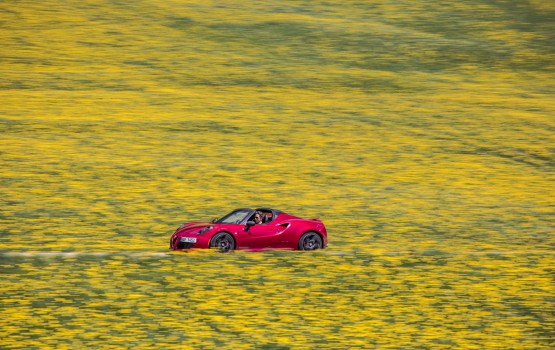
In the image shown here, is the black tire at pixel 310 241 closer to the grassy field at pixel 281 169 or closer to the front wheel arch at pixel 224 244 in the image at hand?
the grassy field at pixel 281 169

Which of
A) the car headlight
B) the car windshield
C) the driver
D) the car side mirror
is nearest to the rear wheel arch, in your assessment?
the driver

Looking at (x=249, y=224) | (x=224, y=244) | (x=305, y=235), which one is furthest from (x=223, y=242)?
(x=305, y=235)

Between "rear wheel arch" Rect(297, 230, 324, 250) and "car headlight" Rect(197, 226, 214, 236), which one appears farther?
"rear wheel arch" Rect(297, 230, 324, 250)

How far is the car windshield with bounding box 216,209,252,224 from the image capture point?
18.2 m

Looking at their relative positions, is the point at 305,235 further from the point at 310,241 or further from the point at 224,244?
the point at 224,244

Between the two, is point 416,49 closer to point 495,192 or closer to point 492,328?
point 495,192

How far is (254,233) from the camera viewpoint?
1803cm

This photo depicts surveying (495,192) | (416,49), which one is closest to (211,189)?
(495,192)

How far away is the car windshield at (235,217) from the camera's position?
716 inches

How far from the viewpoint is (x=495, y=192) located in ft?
83.3

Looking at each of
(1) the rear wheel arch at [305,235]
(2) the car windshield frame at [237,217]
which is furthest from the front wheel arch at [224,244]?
(1) the rear wheel arch at [305,235]

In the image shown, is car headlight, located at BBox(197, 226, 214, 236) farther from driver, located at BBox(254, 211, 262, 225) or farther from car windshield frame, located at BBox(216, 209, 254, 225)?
driver, located at BBox(254, 211, 262, 225)

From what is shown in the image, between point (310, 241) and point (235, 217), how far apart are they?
141 cm

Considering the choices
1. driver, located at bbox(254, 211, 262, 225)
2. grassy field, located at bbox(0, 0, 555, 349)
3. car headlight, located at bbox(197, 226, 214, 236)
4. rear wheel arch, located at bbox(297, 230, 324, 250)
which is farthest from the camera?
rear wheel arch, located at bbox(297, 230, 324, 250)
